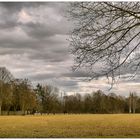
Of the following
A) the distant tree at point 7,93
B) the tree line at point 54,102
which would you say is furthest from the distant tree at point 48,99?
the distant tree at point 7,93

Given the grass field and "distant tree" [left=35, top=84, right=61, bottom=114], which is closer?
the grass field

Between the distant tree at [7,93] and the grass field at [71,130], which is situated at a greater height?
the distant tree at [7,93]

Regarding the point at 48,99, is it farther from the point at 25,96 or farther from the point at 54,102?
the point at 25,96

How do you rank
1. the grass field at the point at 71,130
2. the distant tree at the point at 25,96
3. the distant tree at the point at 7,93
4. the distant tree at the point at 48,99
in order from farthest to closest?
the distant tree at the point at 48,99 → the distant tree at the point at 25,96 → the distant tree at the point at 7,93 → the grass field at the point at 71,130

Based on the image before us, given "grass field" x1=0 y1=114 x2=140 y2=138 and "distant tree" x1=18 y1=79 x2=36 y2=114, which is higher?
"distant tree" x1=18 y1=79 x2=36 y2=114

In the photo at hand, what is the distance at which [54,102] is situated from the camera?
12062cm

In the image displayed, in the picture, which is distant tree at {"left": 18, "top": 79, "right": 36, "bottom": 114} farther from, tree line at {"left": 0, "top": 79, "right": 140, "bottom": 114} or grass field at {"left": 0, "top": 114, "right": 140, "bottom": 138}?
grass field at {"left": 0, "top": 114, "right": 140, "bottom": 138}

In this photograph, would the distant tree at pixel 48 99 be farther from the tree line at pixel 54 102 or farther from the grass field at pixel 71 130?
the grass field at pixel 71 130

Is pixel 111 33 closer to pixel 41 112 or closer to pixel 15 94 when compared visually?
pixel 15 94

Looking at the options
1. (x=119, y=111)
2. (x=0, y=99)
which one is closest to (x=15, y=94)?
(x=0, y=99)

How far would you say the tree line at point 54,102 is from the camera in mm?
98738

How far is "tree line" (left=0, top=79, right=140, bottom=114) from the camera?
324ft

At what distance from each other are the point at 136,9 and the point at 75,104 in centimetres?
11074

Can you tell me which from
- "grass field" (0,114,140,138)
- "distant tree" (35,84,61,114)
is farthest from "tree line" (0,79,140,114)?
"grass field" (0,114,140,138)
